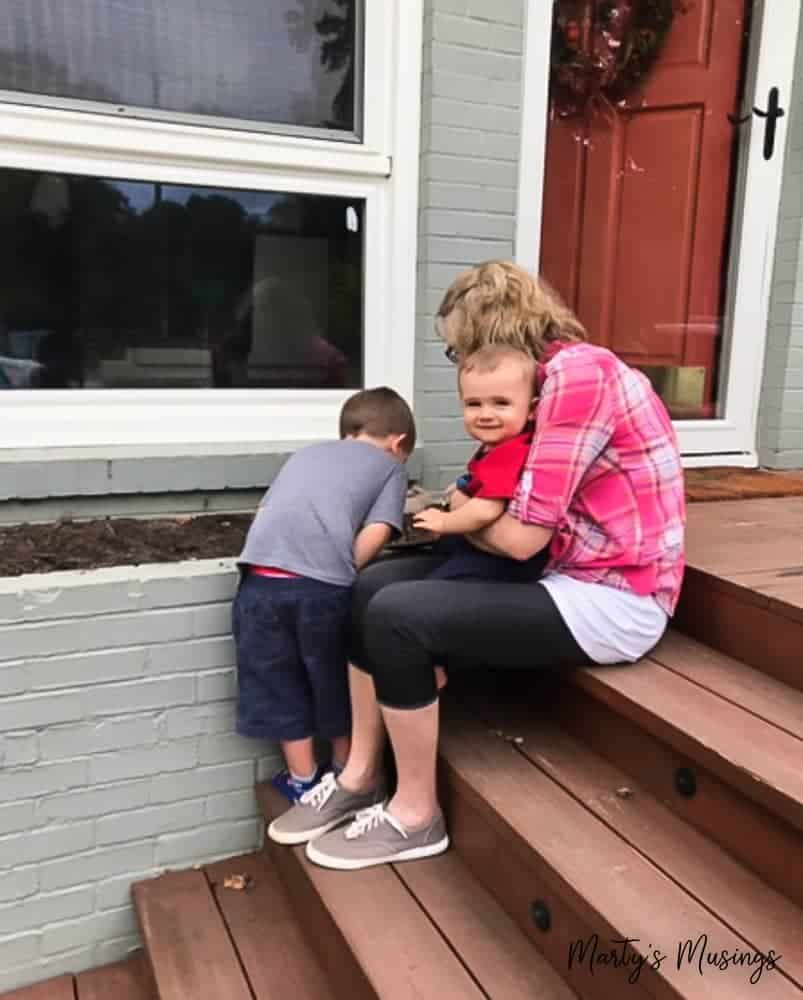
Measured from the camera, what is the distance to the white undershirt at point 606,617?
156 centimetres

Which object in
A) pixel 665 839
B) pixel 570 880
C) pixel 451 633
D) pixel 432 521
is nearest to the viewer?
pixel 570 880

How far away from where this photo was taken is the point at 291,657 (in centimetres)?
179

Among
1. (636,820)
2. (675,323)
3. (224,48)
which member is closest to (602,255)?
(675,323)

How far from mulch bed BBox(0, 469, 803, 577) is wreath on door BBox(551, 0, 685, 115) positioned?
5.36ft

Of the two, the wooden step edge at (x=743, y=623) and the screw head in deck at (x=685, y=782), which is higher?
the wooden step edge at (x=743, y=623)

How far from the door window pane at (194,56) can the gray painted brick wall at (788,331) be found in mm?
1458

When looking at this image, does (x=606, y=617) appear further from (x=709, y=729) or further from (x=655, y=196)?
(x=655, y=196)

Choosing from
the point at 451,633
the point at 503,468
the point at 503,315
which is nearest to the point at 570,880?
the point at 451,633

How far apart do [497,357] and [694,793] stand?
0.79 meters

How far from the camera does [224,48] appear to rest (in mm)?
2268

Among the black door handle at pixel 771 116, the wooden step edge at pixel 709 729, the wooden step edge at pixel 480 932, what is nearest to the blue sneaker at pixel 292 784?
the wooden step edge at pixel 480 932

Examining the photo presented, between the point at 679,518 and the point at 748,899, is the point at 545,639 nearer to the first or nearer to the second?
the point at 679,518

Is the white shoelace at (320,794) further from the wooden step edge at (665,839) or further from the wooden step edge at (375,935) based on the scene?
the wooden step edge at (665,839)

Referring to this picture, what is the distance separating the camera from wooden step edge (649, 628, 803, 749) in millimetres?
1444
